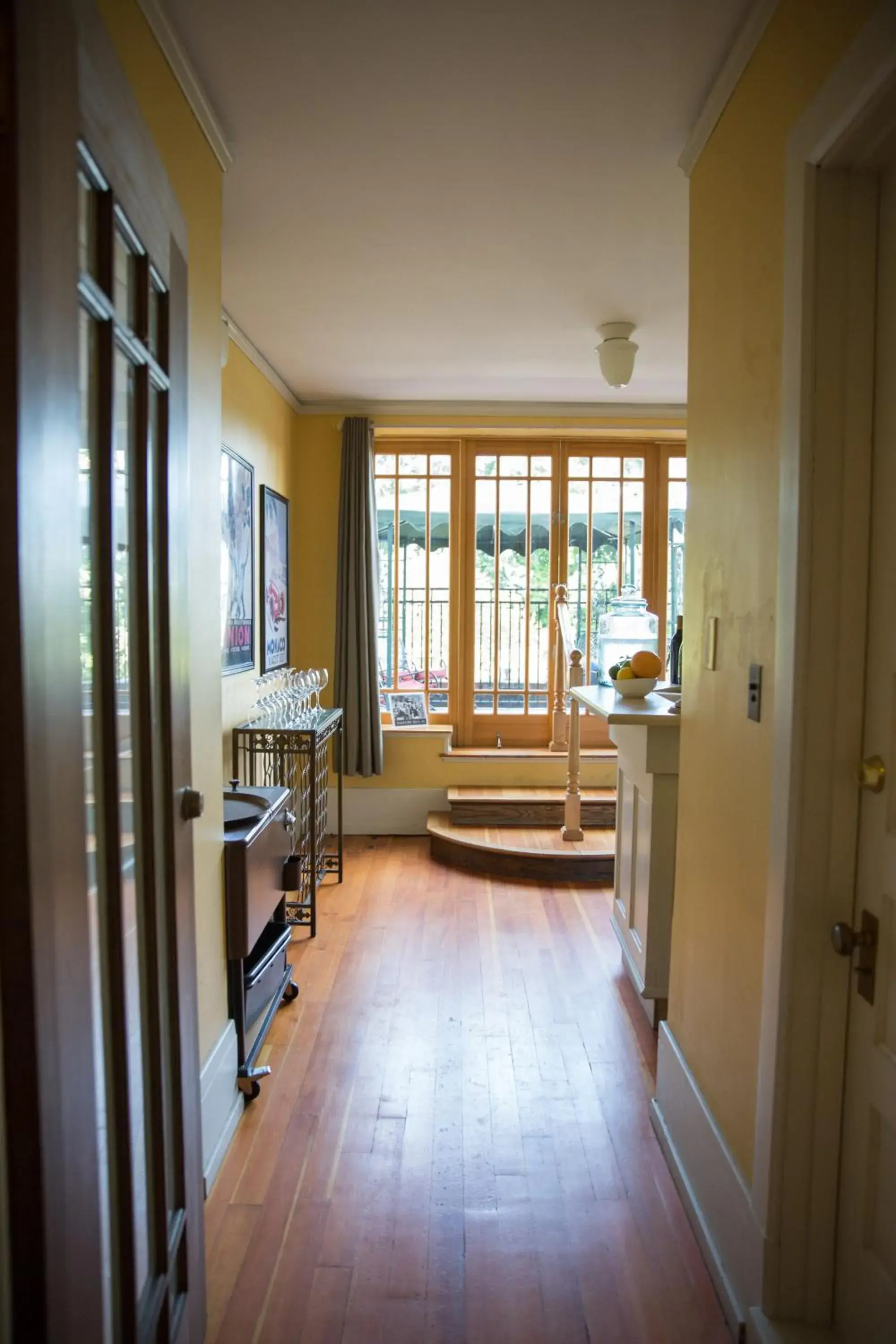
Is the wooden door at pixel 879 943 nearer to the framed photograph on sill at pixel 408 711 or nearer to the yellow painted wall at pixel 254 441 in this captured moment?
the yellow painted wall at pixel 254 441

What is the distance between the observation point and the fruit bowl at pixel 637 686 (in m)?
3.15

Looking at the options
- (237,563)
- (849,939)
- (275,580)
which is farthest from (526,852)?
Result: (849,939)

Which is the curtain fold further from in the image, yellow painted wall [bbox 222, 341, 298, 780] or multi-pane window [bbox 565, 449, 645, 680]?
multi-pane window [bbox 565, 449, 645, 680]

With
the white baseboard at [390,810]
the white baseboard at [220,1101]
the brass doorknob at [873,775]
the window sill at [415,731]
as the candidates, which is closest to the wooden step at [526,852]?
the white baseboard at [390,810]

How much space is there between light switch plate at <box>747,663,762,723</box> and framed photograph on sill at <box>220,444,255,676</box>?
2.30 m

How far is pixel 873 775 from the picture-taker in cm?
132

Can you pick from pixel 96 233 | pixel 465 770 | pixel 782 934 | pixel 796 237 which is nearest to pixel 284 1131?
pixel 782 934

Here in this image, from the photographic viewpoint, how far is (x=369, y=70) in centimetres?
189

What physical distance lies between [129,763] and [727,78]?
1.90 meters

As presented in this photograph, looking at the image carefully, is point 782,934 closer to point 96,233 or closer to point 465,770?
point 96,233

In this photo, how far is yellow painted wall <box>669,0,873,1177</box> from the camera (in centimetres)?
155

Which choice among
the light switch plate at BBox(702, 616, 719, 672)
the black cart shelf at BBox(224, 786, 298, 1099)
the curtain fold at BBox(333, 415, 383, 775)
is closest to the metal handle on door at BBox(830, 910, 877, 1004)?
the light switch plate at BBox(702, 616, 719, 672)

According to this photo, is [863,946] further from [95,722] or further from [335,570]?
[335,570]

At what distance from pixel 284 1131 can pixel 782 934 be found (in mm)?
1510
